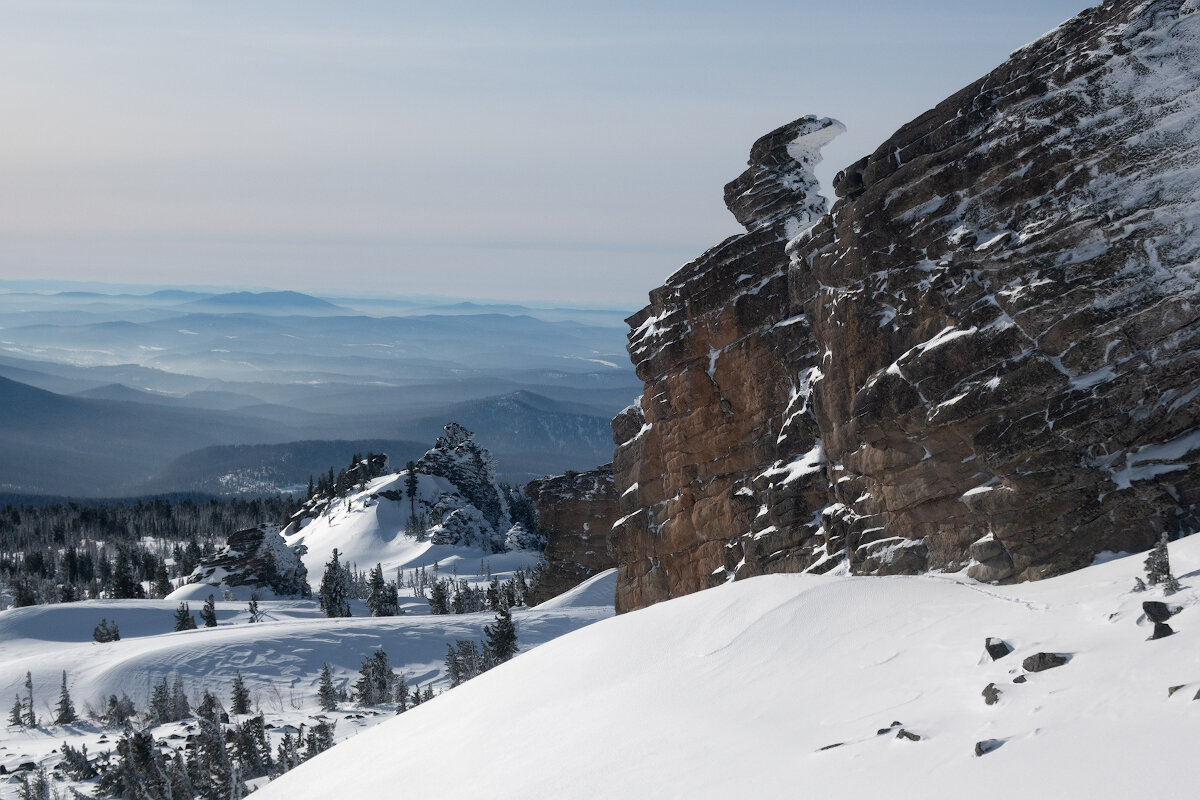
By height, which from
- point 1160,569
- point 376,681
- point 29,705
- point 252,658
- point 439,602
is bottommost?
point 376,681

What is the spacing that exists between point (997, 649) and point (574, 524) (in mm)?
91219

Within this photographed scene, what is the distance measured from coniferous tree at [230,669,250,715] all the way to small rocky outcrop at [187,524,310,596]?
5639cm

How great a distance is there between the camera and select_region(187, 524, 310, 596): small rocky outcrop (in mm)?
129375

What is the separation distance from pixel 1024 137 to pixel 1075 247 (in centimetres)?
366

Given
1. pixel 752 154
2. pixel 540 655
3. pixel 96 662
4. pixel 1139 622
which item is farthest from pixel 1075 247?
pixel 96 662

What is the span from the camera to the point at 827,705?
63.1 feet

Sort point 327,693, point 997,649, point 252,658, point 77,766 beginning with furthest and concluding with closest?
1. point 252,658
2. point 327,693
3. point 77,766
4. point 997,649

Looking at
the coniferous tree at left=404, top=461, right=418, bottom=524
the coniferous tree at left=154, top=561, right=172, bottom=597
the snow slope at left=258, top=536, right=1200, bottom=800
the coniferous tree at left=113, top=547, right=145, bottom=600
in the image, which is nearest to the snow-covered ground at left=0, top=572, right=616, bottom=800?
the coniferous tree at left=113, top=547, right=145, bottom=600

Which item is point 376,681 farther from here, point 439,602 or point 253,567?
point 253,567

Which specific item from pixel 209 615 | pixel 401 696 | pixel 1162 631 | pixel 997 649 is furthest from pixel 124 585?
pixel 1162 631

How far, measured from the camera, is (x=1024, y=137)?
27.7 m

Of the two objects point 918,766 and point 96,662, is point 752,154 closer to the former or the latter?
point 918,766

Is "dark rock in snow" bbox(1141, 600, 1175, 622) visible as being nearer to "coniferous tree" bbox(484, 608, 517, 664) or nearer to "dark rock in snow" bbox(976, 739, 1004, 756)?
"dark rock in snow" bbox(976, 739, 1004, 756)

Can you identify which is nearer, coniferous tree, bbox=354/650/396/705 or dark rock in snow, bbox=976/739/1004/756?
dark rock in snow, bbox=976/739/1004/756
